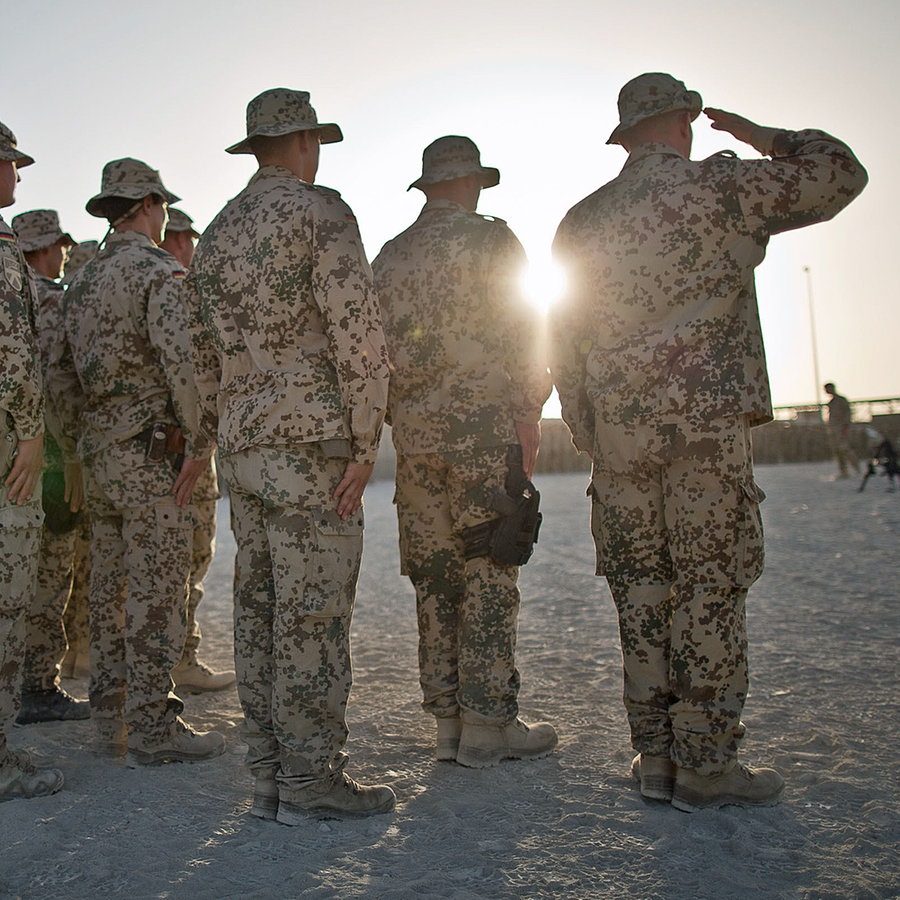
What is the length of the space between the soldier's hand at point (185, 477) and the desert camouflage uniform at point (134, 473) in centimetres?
3

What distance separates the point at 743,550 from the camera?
9.73ft

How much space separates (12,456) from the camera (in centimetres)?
336

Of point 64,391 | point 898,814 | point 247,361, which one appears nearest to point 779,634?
point 898,814

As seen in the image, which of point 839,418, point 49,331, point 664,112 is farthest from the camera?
point 839,418

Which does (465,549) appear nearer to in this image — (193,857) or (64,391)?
(193,857)

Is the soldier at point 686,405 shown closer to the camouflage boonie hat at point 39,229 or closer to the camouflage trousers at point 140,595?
the camouflage trousers at point 140,595

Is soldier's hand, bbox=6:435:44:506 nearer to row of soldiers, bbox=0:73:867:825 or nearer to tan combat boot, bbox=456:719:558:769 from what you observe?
row of soldiers, bbox=0:73:867:825

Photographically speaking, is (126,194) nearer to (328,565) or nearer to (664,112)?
(328,565)

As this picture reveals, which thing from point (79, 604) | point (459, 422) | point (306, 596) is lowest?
point (79, 604)

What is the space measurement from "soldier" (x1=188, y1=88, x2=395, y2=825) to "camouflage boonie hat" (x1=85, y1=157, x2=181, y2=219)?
1014mm

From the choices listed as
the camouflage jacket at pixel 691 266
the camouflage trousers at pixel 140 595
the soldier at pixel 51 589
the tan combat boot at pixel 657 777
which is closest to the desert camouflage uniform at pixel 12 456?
the camouflage trousers at pixel 140 595

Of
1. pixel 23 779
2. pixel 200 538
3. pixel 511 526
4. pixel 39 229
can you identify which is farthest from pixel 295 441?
pixel 39 229

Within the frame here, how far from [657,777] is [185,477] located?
7.43ft

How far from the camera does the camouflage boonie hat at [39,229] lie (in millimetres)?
4953
